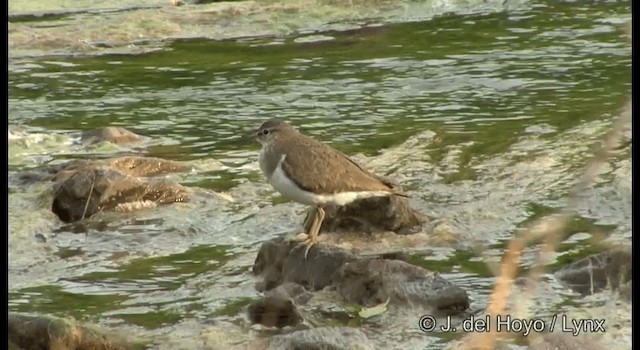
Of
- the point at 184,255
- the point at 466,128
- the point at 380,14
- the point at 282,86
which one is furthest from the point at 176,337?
the point at 380,14

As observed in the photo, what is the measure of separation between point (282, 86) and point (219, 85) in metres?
0.56

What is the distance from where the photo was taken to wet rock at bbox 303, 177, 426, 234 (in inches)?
289

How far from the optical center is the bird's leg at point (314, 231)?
6.63 metres

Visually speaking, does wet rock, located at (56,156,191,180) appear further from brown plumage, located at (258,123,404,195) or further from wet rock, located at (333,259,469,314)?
wet rock, located at (333,259,469,314)

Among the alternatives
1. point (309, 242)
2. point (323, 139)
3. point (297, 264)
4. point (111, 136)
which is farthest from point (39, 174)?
point (297, 264)

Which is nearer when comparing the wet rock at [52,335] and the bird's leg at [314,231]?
the wet rock at [52,335]

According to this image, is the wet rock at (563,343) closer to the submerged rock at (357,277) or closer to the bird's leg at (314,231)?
the submerged rock at (357,277)

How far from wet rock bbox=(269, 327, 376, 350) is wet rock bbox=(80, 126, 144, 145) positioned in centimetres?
454

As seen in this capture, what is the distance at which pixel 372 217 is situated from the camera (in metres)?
7.38

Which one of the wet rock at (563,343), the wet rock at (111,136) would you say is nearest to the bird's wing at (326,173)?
the wet rock at (563,343)

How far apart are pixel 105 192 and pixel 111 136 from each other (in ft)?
6.40

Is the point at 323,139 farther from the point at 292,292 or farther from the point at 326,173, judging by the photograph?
the point at 292,292

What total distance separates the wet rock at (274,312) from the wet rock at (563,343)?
3.62 ft

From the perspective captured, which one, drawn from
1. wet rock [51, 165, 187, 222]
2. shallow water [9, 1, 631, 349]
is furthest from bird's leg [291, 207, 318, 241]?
wet rock [51, 165, 187, 222]
